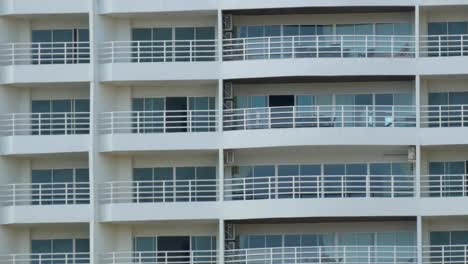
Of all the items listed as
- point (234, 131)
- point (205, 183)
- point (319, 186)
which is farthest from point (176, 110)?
point (319, 186)

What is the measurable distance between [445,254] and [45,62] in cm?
1192

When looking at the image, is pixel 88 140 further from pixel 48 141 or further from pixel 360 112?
pixel 360 112

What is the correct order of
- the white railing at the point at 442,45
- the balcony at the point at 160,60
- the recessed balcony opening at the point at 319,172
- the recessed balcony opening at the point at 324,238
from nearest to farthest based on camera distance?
the recessed balcony opening at the point at 324,238, the balcony at the point at 160,60, the recessed balcony opening at the point at 319,172, the white railing at the point at 442,45

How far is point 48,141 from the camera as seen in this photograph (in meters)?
61.3

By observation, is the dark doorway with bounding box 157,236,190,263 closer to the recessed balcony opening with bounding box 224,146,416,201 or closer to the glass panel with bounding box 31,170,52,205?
the recessed balcony opening with bounding box 224,146,416,201

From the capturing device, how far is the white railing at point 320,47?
61.7 meters

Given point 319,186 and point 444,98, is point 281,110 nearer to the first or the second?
point 319,186

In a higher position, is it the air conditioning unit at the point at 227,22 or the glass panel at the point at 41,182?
the air conditioning unit at the point at 227,22

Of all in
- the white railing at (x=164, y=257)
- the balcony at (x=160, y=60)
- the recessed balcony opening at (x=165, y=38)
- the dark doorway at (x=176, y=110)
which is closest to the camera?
the balcony at (x=160, y=60)

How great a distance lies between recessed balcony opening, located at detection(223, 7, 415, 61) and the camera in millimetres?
61750

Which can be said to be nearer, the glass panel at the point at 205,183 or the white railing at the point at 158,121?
the white railing at the point at 158,121

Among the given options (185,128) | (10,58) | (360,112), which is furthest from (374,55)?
(10,58)

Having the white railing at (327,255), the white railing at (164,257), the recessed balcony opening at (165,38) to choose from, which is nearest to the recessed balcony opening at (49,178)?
the white railing at (164,257)

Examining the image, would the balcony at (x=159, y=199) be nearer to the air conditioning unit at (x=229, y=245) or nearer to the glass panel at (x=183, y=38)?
the air conditioning unit at (x=229, y=245)
